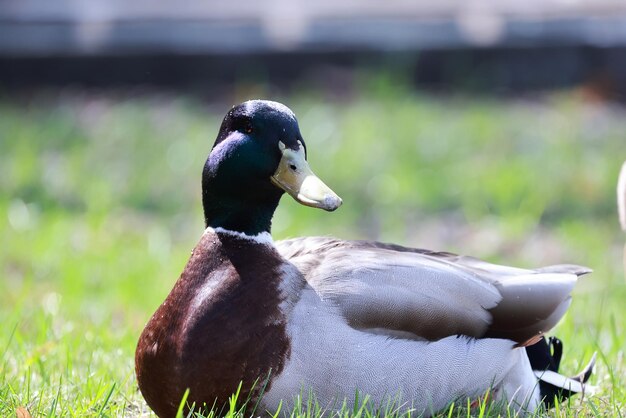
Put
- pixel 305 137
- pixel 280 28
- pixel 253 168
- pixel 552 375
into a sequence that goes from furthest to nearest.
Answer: pixel 280 28, pixel 305 137, pixel 552 375, pixel 253 168

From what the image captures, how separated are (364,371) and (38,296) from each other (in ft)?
8.59

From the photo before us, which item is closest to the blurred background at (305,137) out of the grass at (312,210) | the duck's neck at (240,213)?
the grass at (312,210)

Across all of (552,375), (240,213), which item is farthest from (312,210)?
(240,213)

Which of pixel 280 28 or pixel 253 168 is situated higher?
pixel 280 28

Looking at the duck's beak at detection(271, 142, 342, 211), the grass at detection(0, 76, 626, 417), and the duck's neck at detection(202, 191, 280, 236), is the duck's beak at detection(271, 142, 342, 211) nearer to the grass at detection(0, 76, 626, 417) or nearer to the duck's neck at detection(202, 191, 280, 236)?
the duck's neck at detection(202, 191, 280, 236)

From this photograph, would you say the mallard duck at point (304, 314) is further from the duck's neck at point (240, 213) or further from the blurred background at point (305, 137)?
the blurred background at point (305, 137)

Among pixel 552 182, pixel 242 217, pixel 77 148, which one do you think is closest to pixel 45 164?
pixel 77 148

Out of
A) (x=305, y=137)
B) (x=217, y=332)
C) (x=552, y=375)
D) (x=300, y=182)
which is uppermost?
(x=300, y=182)

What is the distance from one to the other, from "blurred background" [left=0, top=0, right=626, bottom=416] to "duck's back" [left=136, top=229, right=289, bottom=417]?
0.20m

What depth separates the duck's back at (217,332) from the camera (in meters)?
3.01

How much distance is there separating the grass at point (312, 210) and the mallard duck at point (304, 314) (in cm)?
65

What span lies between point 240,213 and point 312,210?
3.51 metres

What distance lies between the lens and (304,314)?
3080 millimetres

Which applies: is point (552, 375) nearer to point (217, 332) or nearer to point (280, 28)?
point (217, 332)
